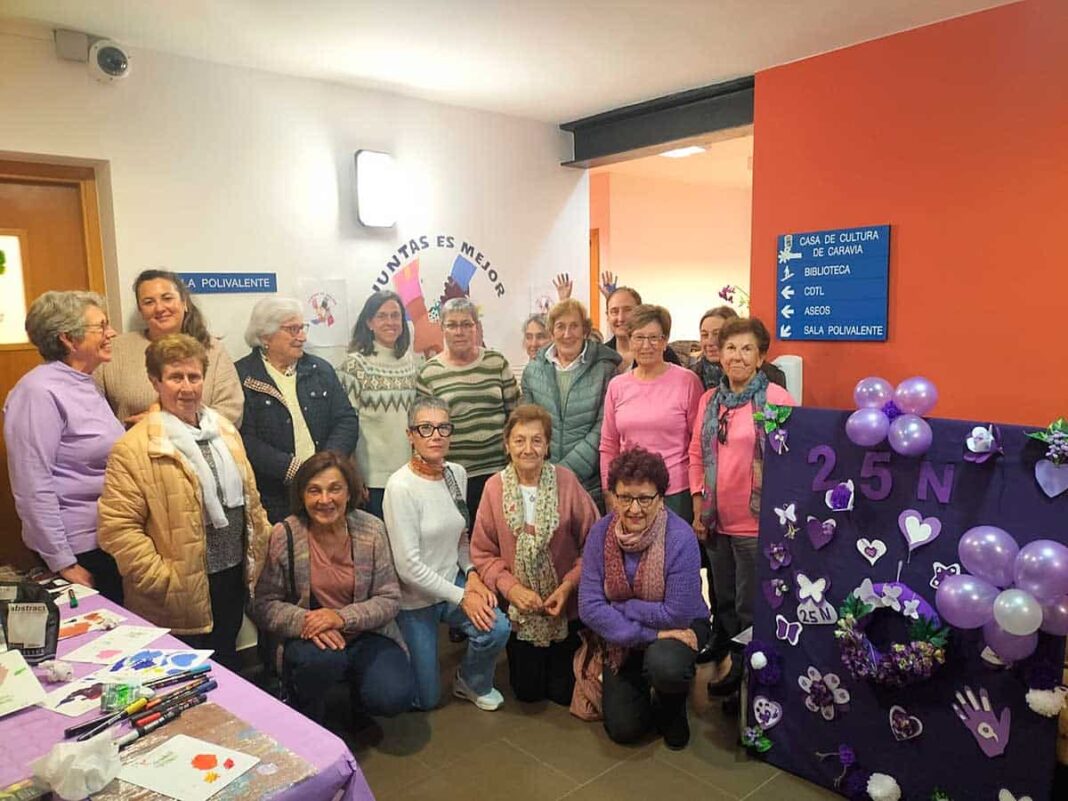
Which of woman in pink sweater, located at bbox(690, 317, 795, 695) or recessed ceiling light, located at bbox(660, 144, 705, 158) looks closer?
woman in pink sweater, located at bbox(690, 317, 795, 695)

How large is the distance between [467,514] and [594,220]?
4.33 meters

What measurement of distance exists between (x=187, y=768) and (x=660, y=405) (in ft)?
6.69

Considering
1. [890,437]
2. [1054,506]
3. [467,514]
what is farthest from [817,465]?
[467,514]

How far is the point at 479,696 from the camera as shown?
9.46ft

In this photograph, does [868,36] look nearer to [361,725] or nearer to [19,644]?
[361,725]

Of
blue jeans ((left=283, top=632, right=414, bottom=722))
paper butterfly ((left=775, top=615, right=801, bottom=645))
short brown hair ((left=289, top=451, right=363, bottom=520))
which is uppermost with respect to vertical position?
short brown hair ((left=289, top=451, right=363, bottom=520))

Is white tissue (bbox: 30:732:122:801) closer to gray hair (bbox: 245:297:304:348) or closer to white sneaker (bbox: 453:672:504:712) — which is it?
white sneaker (bbox: 453:672:504:712)

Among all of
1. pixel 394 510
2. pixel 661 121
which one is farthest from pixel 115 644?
pixel 661 121

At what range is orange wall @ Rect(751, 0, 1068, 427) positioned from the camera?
269cm

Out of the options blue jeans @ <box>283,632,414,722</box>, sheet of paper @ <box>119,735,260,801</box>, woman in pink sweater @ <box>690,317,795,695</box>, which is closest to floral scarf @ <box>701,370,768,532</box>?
woman in pink sweater @ <box>690,317,795,695</box>

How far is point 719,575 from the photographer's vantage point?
289cm

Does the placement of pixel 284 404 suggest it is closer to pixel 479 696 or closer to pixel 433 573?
pixel 433 573

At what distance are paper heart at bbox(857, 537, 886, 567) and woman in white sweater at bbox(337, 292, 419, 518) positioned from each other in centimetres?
202

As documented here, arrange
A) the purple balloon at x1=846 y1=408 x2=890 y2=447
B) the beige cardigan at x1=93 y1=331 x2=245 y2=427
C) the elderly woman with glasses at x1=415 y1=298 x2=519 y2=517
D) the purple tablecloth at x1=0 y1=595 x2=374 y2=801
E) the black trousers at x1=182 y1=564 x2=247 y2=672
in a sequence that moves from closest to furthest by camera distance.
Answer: the purple tablecloth at x1=0 y1=595 x2=374 y2=801 < the purple balloon at x1=846 y1=408 x2=890 y2=447 < the black trousers at x1=182 y1=564 x2=247 y2=672 < the beige cardigan at x1=93 y1=331 x2=245 y2=427 < the elderly woman with glasses at x1=415 y1=298 x2=519 y2=517
